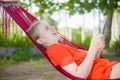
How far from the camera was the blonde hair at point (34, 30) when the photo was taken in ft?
11.0

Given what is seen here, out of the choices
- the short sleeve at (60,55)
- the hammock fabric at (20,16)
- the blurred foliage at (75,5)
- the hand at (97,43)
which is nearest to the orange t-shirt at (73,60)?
the short sleeve at (60,55)

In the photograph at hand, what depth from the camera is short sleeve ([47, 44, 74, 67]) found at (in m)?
3.04

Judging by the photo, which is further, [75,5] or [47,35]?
[75,5]

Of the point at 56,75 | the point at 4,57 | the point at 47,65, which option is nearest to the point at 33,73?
the point at 56,75

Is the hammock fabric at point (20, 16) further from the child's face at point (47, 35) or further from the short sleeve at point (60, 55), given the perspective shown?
the short sleeve at point (60, 55)

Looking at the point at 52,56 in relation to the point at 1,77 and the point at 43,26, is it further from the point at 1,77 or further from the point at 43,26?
the point at 1,77

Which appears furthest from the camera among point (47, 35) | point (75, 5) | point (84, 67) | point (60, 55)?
point (75, 5)

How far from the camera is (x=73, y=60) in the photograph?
3031mm

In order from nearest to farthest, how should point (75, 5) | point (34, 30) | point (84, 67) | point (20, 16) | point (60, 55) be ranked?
point (84, 67)
point (60, 55)
point (34, 30)
point (20, 16)
point (75, 5)

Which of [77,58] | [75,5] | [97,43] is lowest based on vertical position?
[75,5]

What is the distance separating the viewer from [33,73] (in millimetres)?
6289

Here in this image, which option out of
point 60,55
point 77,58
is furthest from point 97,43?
point 60,55

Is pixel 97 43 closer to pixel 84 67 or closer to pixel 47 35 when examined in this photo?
pixel 84 67

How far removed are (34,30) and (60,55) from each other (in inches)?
18.6
